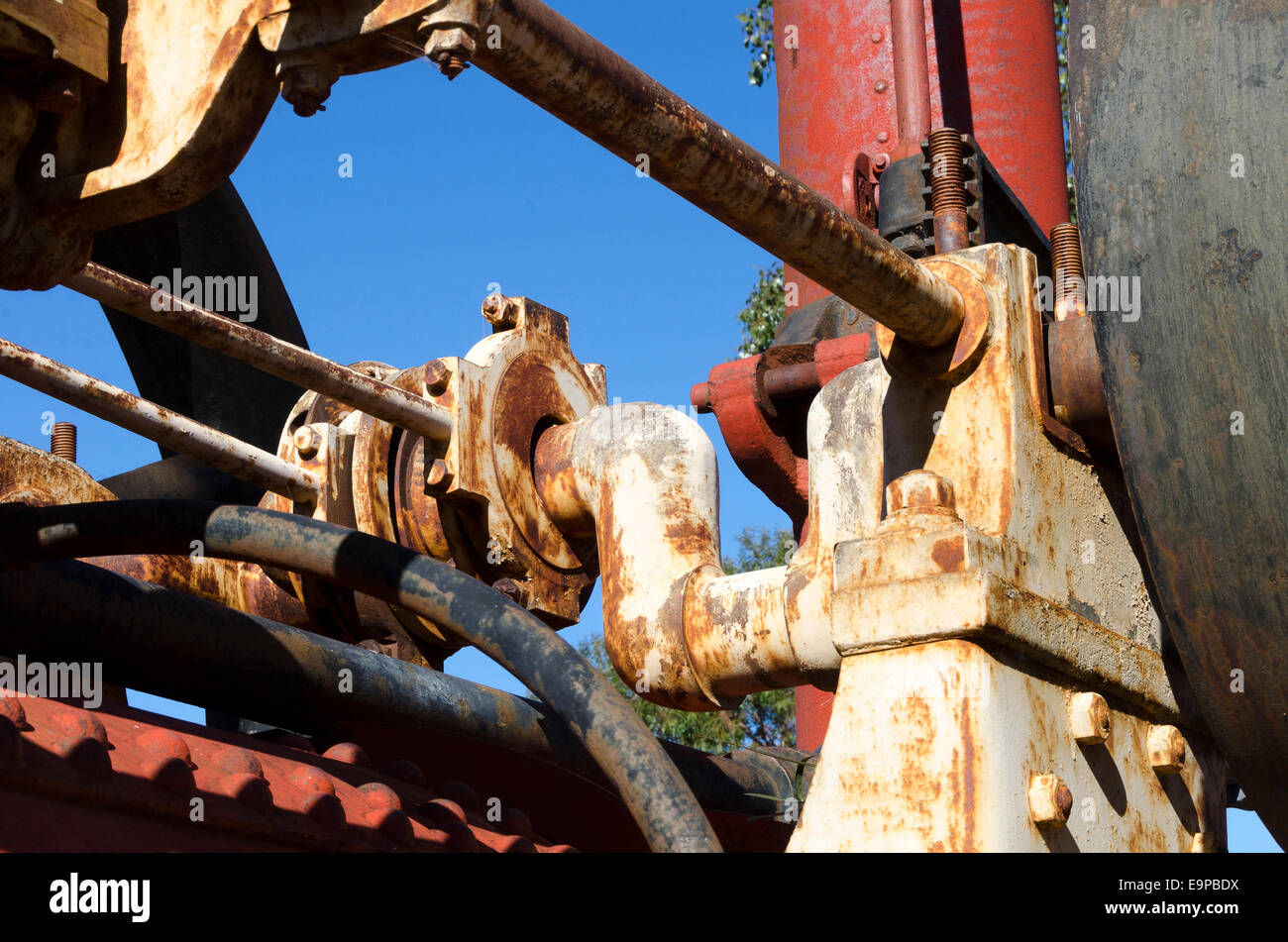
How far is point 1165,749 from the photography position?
266cm

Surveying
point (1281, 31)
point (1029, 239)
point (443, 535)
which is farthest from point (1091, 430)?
point (443, 535)

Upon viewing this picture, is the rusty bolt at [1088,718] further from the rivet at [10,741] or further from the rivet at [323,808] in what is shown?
the rivet at [10,741]

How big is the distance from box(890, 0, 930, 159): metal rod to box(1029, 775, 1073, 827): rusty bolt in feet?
5.77

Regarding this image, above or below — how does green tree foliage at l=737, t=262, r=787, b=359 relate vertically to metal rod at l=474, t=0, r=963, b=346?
above

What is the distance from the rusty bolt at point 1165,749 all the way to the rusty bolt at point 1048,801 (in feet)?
1.39

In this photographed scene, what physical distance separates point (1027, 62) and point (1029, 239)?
132 centimetres

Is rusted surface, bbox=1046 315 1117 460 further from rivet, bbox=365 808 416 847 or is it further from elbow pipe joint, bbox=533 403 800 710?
rivet, bbox=365 808 416 847

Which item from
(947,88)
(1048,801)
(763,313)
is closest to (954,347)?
(1048,801)

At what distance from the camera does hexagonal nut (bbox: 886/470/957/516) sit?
7.94ft

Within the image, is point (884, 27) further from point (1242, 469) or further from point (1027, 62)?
point (1242, 469)

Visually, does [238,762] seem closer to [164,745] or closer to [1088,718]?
[164,745]

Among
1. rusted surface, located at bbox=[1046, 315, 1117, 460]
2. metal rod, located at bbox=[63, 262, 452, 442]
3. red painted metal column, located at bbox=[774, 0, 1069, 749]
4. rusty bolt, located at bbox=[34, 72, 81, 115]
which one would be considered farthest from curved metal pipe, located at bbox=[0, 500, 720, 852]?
red painted metal column, located at bbox=[774, 0, 1069, 749]

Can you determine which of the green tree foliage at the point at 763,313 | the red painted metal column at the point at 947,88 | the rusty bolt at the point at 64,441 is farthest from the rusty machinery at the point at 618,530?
the green tree foliage at the point at 763,313
